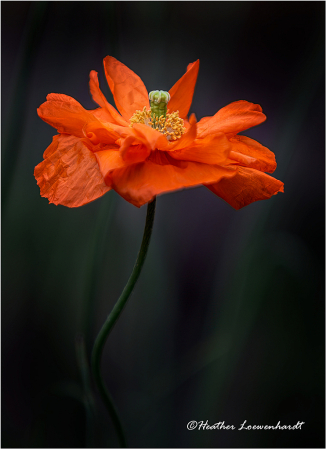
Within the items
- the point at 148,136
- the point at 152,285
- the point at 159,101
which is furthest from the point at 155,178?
the point at 152,285

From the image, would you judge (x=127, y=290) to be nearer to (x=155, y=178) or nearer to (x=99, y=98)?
(x=155, y=178)

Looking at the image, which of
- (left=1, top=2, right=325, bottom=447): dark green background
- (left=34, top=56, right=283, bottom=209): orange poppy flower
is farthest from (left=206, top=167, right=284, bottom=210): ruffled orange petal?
(left=1, top=2, right=325, bottom=447): dark green background

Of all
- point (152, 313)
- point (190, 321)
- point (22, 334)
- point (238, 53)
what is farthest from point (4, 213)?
point (238, 53)

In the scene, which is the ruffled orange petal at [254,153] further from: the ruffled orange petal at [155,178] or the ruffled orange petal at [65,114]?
the ruffled orange petal at [65,114]

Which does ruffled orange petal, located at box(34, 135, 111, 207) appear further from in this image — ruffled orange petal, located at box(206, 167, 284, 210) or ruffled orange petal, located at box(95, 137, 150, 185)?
ruffled orange petal, located at box(206, 167, 284, 210)

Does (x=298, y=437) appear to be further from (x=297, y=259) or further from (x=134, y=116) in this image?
(x=134, y=116)

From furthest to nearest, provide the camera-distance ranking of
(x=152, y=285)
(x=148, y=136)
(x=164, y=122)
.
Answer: (x=152, y=285), (x=164, y=122), (x=148, y=136)
